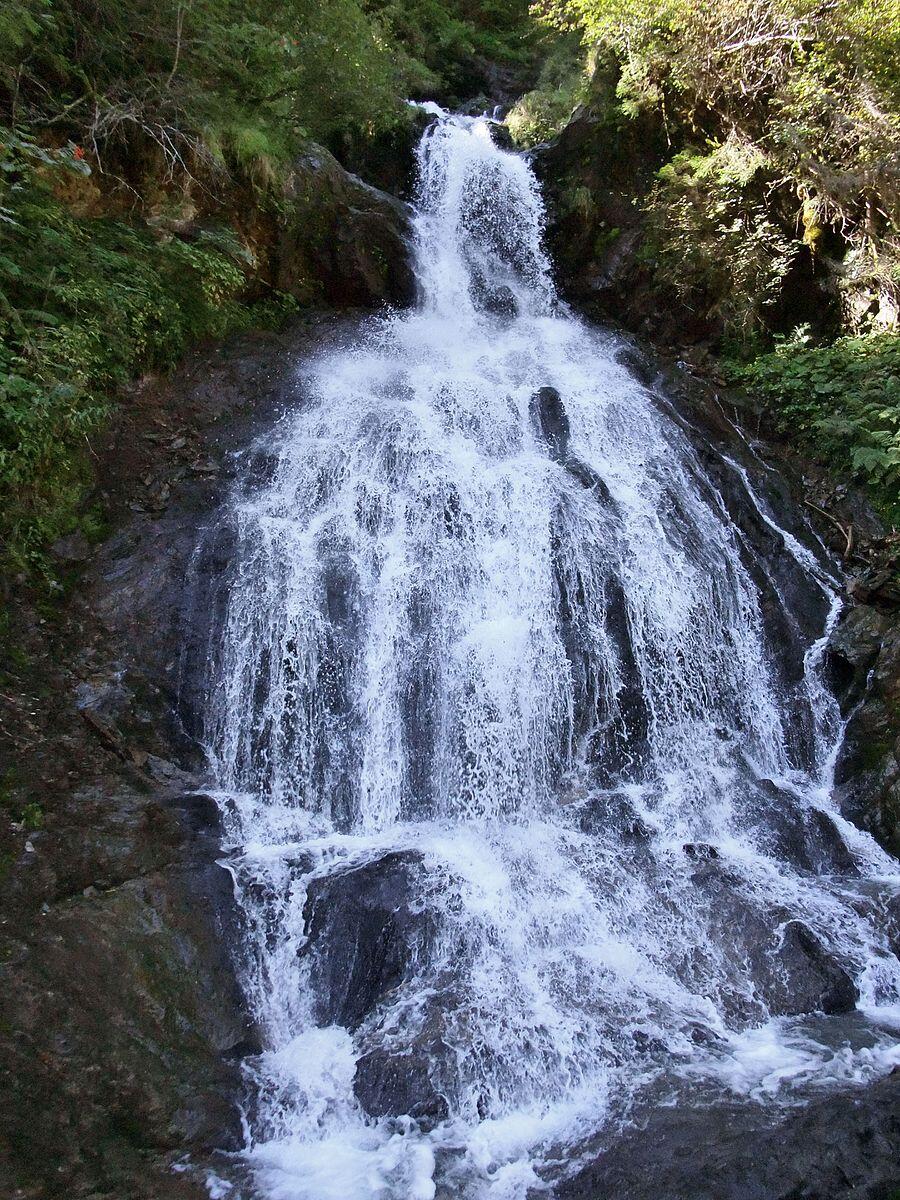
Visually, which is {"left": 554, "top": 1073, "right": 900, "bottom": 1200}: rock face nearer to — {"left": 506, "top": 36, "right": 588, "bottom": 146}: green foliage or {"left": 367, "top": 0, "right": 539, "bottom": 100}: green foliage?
{"left": 506, "top": 36, "right": 588, "bottom": 146}: green foliage

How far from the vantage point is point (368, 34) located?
13.0 m

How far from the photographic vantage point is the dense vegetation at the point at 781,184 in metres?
10.5

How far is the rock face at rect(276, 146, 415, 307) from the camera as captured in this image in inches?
441

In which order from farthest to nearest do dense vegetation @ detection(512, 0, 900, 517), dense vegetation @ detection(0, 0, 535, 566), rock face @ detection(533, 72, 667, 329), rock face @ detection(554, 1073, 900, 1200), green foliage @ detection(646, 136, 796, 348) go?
rock face @ detection(533, 72, 667, 329), green foliage @ detection(646, 136, 796, 348), dense vegetation @ detection(512, 0, 900, 517), dense vegetation @ detection(0, 0, 535, 566), rock face @ detection(554, 1073, 900, 1200)

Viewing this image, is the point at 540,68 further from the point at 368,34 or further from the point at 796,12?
the point at 796,12

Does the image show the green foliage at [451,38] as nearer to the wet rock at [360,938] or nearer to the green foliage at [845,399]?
the green foliage at [845,399]

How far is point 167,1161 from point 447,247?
44.8ft

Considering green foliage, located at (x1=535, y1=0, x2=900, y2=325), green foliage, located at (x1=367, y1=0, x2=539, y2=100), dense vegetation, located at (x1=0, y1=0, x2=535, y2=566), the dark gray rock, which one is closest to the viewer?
the dark gray rock

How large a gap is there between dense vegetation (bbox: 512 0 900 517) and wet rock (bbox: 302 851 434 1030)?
826 cm

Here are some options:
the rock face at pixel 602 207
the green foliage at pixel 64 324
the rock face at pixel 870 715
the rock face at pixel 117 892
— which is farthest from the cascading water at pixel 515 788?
the rock face at pixel 602 207

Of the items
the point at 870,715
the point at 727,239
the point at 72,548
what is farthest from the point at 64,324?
the point at 727,239

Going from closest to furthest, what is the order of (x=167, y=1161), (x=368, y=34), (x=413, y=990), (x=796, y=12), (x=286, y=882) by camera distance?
1. (x=167, y=1161)
2. (x=413, y=990)
3. (x=286, y=882)
4. (x=796, y=12)
5. (x=368, y=34)

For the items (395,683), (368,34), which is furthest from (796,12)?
(395,683)

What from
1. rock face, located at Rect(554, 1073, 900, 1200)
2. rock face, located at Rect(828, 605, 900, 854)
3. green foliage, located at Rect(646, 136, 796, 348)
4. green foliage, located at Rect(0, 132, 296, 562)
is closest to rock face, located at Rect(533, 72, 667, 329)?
green foliage, located at Rect(646, 136, 796, 348)
